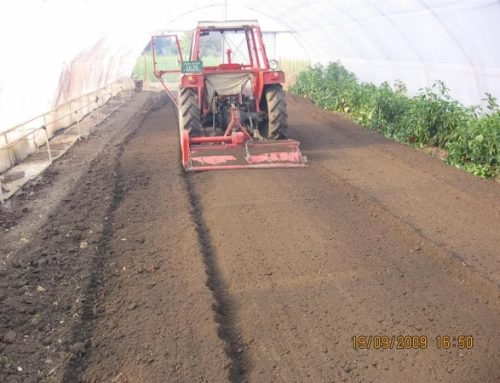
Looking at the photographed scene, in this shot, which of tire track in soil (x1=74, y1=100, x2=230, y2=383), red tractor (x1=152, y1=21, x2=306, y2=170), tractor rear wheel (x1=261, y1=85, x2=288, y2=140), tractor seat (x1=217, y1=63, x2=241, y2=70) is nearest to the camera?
tire track in soil (x1=74, y1=100, x2=230, y2=383)

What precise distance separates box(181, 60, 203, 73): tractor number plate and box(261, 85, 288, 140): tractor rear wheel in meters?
1.22

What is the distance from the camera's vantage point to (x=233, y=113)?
23.6 ft

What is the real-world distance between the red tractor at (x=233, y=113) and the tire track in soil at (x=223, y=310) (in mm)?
2034

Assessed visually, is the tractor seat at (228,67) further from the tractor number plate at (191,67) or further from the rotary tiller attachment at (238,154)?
the rotary tiller attachment at (238,154)

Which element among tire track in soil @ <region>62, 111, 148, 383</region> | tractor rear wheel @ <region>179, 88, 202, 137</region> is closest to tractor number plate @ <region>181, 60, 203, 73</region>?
tractor rear wheel @ <region>179, 88, 202, 137</region>

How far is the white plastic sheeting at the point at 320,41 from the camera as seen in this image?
725 centimetres

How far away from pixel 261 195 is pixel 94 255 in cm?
224

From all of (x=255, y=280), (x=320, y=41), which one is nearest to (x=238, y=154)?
(x=255, y=280)

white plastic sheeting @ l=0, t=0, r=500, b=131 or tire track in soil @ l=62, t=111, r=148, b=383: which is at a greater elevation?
white plastic sheeting @ l=0, t=0, r=500, b=131

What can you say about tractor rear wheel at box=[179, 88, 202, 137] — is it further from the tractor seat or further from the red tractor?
the tractor seat

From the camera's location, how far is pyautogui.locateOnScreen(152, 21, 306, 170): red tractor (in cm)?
684

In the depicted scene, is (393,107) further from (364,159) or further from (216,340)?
(216,340)

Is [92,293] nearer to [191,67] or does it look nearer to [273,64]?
[191,67]

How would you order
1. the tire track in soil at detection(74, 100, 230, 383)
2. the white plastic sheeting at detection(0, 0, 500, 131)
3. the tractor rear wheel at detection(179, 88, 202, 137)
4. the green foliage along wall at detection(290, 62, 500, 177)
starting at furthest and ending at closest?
the tractor rear wheel at detection(179, 88, 202, 137) < the white plastic sheeting at detection(0, 0, 500, 131) < the green foliage along wall at detection(290, 62, 500, 177) < the tire track in soil at detection(74, 100, 230, 383)
